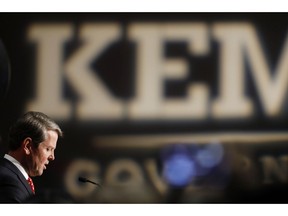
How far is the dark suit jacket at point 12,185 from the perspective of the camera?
239 cm

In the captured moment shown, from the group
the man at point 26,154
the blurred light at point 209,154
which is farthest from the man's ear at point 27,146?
the blurred light at point 209,154

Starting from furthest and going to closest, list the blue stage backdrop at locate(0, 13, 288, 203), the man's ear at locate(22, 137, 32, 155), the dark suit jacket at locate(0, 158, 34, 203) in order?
the blue stage backdrop at locate(0, 13, 288, 203), the man's ear at locate(22, 137, 32, 155), the dark suit jacket at locate(0, 158, 34, 203)

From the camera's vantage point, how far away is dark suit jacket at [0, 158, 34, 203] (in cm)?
239

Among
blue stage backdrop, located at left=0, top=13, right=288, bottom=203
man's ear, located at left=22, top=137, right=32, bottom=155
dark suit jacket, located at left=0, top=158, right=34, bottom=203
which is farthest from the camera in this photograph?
blue stage backdrop, located at left=0, top=13, right=288, bottom=203

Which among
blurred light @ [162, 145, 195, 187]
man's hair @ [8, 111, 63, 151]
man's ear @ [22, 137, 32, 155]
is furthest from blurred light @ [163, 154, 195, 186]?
man's ear @ [22, 137, 32, 155]

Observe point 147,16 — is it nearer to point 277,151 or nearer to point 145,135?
point 145,135

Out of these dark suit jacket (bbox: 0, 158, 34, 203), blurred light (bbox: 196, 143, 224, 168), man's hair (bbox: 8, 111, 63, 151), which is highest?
man's hair (bbox: 8, 111, 63, 151)

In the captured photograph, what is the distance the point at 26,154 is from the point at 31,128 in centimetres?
16

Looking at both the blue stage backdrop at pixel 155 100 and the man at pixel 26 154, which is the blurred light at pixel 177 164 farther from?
the man at pixel 26 154

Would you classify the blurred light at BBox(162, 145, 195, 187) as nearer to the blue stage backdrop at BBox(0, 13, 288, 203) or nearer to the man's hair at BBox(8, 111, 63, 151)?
the blue stage backdrop at BBox(0, 13, 288, 203)

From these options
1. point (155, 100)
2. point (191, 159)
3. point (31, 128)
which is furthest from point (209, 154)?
point (31, 128)

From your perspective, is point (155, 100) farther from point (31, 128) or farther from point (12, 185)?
point (12, 185)

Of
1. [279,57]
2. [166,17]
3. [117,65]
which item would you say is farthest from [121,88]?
[279,57]

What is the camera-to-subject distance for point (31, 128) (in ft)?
8.63
